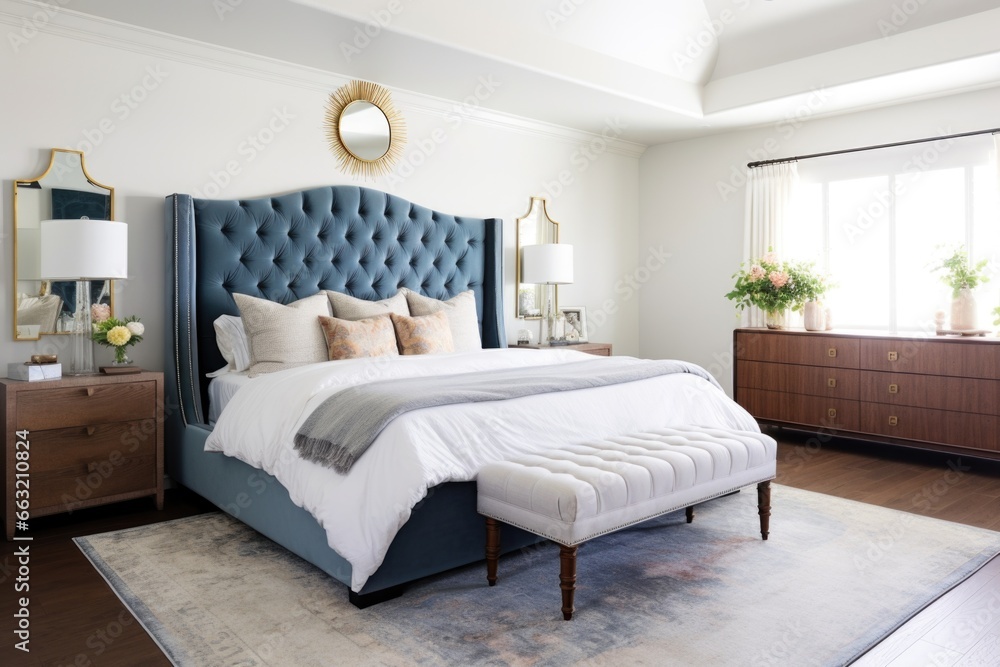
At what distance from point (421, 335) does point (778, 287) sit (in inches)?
111

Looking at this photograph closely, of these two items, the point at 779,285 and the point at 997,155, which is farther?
the point at 779,285

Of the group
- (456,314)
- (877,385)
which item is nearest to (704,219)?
(877,385)

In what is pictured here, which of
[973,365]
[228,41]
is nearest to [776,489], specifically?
[973,365]

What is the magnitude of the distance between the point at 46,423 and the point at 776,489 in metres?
3.69

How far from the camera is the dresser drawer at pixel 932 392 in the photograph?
14.4ft

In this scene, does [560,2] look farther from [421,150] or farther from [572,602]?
[572,602]

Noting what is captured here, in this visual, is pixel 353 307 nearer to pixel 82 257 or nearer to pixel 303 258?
pixel 303 258

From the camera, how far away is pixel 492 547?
8.68 ft

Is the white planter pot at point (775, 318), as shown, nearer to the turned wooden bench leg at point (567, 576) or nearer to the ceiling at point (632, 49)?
the ceiling at point (632, 49)

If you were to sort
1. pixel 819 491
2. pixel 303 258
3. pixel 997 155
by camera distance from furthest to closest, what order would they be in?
pixel 997 155, pixel 303 258, pixel 819 491

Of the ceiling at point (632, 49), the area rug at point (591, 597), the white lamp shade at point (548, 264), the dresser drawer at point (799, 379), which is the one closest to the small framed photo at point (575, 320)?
the white lamp shade at point (548, 264)

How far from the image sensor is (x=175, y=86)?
3990 mm

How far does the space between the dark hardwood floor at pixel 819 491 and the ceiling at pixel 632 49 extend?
247cm

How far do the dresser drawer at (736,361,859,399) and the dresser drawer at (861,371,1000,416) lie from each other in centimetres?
11
